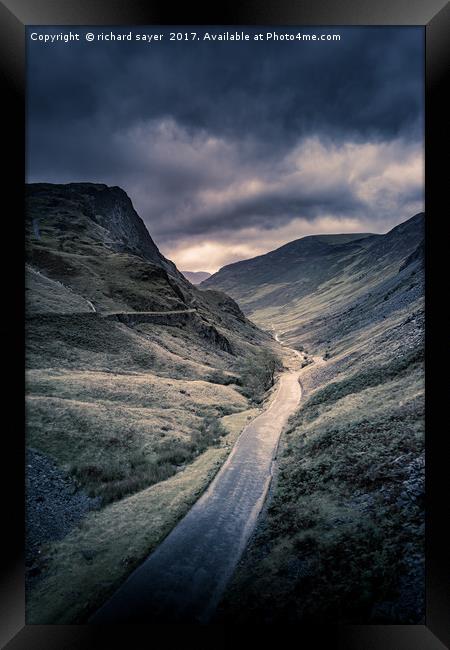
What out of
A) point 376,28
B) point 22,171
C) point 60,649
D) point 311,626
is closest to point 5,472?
point 60,649

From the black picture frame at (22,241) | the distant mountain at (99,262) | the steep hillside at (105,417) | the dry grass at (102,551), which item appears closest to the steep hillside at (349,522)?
the black picture frame at (22,241)

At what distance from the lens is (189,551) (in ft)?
26.8

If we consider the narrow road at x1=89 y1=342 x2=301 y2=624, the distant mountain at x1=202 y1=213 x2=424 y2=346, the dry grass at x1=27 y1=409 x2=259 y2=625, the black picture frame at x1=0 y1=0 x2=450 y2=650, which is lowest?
the narrow road at x1=89 y1=342 x2=301 y2=624

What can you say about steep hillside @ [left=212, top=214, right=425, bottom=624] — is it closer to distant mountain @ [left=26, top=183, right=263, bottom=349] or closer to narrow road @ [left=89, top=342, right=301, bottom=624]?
narrow road @ [left=89, top=342, right=301, bottom=624]

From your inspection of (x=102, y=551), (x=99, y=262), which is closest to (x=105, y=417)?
(x=102, y=551)

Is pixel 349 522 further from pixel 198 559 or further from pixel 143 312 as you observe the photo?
pixel 143 312

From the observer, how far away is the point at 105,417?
47.9 ft

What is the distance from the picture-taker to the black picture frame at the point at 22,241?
6.20 metres

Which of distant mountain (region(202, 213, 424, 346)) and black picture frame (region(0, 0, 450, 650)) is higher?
distant mountain (region(202, 213, 424, 346))

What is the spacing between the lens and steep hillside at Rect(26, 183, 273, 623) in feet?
→ 25.3

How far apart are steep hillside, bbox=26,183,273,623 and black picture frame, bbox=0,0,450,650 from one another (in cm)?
66

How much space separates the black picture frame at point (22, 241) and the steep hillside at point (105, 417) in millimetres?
663

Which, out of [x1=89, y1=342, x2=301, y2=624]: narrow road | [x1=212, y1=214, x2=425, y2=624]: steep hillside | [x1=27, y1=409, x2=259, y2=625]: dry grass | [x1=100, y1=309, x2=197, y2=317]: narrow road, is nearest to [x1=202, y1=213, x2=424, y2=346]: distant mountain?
[x1=100, y1=309, x2=197, y2=317]: narrow road

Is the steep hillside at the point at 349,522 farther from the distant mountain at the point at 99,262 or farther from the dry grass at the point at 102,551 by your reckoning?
the distant mountain at the point at 99,262
